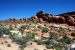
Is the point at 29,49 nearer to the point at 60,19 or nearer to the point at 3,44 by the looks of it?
the point at 3,44

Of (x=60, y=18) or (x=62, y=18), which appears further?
(x=60, y=18)

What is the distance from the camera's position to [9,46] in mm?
19875

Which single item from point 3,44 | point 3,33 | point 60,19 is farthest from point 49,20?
point 3,44

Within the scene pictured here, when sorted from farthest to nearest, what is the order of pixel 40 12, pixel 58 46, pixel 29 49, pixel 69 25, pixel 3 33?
pixel 40 12 < pixel 69 25 < pixel 3 33 < pixel 58 46 < pixel 29 49

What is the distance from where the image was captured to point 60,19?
153 ft

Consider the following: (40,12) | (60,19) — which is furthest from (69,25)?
(40,12)

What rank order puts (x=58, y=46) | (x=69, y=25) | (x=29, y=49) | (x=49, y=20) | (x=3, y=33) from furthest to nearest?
(x=49, y=20)
(x=69, y=25)
(x=3, y=33)
(x=58, y=46)
(x=29, y=49)

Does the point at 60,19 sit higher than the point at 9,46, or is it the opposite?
the point at 60,19

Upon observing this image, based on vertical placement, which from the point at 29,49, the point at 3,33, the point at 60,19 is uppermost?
the point at 60,19

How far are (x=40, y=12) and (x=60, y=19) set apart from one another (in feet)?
23.7

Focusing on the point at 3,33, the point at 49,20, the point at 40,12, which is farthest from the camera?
the point at 40,12

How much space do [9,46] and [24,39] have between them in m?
2.54

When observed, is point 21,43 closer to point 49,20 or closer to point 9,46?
point 9,46

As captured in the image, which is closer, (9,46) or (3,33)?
(9,46)
